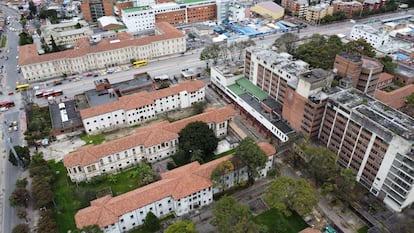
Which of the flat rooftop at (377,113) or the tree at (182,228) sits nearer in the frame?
the tree at (182,228)

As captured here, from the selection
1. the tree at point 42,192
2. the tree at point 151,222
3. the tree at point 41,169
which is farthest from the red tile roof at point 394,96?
the tree at point 41,169

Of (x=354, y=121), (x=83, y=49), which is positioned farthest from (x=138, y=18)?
(x=354, y=121)

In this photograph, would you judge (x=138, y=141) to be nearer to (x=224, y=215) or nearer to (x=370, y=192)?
(x=224, y=215)

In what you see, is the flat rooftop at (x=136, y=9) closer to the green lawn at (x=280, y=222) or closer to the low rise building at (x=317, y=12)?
the low rise building at (x=317, y=12)

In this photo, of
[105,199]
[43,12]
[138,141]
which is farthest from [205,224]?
[43,12]

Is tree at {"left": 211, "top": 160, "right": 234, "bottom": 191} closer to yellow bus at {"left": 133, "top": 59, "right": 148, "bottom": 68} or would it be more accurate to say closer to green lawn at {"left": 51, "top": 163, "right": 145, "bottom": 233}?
green lawn at {"left": 51, "top": 163, "right": 145, "bottom": 233}

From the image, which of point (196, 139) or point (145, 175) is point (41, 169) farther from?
point (196, 139)
